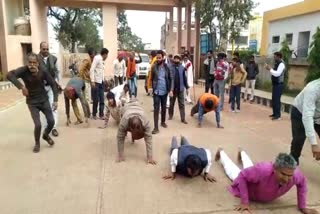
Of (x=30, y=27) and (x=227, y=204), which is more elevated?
(x=30, y=27)

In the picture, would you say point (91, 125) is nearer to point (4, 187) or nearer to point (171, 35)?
point (4, 187)

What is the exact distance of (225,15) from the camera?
16266 millimetres

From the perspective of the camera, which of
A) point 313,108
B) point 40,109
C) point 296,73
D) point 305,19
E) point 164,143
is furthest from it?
point 305,19

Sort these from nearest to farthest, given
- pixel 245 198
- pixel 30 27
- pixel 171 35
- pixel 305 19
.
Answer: pixel 245 198 < pixel 305 19 < pixel 30 27 < pixel 171 35

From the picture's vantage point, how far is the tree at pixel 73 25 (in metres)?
31.3

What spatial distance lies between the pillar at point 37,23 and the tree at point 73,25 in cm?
1075

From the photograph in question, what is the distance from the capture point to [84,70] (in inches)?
335

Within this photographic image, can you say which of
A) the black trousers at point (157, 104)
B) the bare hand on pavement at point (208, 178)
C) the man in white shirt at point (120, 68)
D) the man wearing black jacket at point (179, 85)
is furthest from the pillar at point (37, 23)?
the bare hand on pavement at point (208, 178)

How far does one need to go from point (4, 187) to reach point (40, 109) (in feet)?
5.56

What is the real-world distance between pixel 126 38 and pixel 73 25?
2318cm

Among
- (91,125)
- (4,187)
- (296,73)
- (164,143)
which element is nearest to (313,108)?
(164,143)

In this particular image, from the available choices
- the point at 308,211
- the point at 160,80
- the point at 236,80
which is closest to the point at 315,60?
the point at 236,80

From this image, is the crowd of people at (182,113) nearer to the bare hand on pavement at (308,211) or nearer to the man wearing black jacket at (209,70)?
the bare hand on pavement at (308,211)

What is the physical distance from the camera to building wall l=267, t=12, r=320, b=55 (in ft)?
51.4
